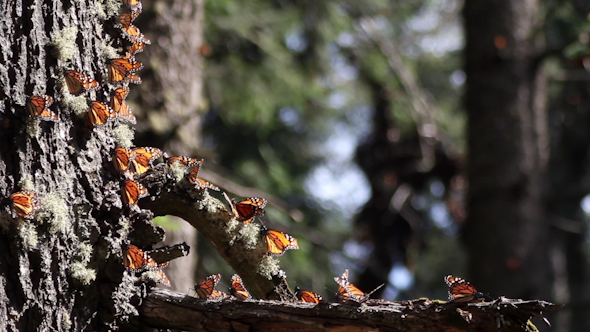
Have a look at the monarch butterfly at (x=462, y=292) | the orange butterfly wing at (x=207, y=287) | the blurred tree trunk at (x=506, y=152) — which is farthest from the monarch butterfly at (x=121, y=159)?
the blurred tree trunk at (x=506, y=152)

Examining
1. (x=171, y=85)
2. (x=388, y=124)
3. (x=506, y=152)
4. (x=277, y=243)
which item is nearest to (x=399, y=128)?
(x=388, y=124)

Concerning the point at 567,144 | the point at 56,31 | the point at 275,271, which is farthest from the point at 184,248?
the point at 567,144

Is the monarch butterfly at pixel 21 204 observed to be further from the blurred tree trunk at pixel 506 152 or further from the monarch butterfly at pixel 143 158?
the blurred tree trunk at pixel 506 152

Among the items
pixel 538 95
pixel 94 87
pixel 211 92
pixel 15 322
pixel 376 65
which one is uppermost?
pixel 376 65

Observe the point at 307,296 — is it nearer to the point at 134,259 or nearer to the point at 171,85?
the point at 134,259

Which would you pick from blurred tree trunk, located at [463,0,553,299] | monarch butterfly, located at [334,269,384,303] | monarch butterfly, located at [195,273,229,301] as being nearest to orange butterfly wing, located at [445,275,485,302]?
monarch butterfly, located at [334,269,384,303]

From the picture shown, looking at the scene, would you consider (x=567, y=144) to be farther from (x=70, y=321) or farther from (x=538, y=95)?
(x=70, y=321)

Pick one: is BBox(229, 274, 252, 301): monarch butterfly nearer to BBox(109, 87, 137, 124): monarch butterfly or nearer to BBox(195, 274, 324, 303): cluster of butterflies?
BBox(195, 274, 324, 303): cluster of butterflies

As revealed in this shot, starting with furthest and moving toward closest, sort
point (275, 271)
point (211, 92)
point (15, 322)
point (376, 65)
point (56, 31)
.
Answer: point (376, 65)
point (211, 92)
point (275, 271)
point (56, 31)
point (15, 322)
